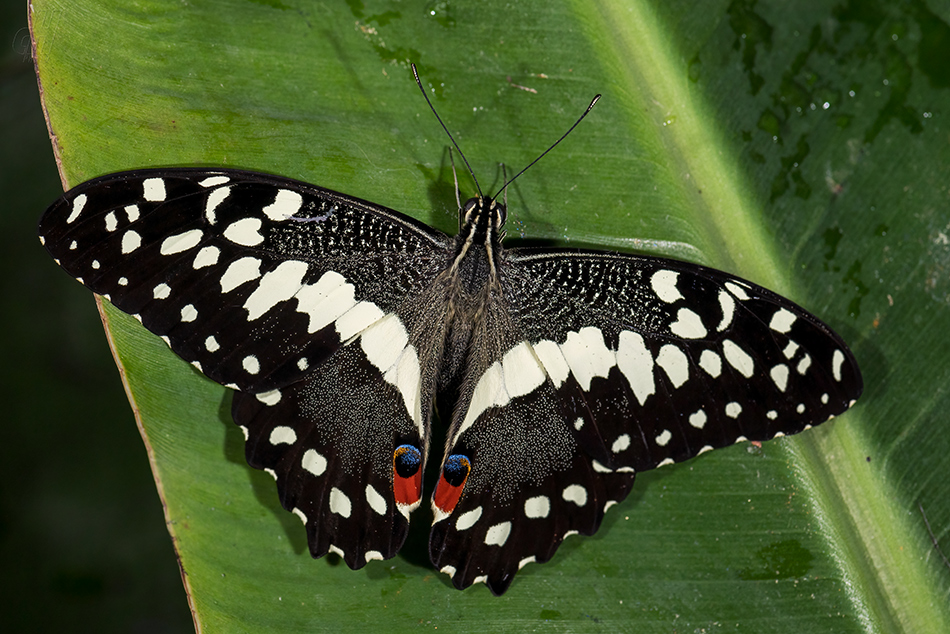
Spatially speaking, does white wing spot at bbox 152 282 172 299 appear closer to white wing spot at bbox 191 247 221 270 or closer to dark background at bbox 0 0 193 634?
white wing spot at bbox 191 247 221 270

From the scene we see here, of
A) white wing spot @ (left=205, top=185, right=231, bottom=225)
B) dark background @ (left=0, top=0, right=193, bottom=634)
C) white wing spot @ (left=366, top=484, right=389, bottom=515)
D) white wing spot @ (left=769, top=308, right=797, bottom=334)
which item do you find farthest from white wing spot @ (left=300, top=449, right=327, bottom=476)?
dark background @ (left=0, top=0, right=193, bottom=634)

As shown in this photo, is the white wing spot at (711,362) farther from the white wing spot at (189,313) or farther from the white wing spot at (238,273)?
the white wing spot at (189,313)

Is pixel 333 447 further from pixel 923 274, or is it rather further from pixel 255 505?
pixel 923 274

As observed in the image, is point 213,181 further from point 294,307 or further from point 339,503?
point 339,503

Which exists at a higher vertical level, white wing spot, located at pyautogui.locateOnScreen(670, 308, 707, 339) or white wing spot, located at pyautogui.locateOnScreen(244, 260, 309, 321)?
white wing spot, located at pyautogui.locateOnScreen(670, 308, 707, 339)

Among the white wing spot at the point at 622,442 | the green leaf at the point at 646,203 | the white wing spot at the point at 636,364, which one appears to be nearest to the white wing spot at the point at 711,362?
the white wing spot at the point at 636,364
